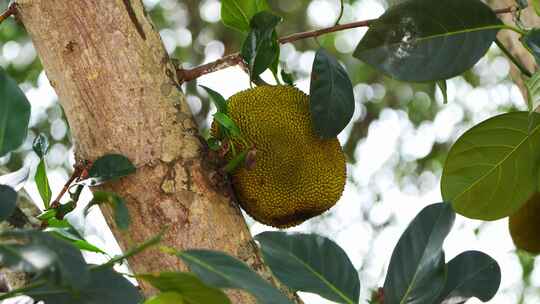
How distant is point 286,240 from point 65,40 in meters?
0.36

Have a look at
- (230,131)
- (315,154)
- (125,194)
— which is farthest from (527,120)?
(125,194)

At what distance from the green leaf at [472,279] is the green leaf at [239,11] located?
0.46 m

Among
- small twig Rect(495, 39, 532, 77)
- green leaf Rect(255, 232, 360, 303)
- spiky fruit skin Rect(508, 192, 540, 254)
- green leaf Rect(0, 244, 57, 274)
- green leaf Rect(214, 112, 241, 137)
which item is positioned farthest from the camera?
spiky fruit skin Rect(508, 192, 540, 254)

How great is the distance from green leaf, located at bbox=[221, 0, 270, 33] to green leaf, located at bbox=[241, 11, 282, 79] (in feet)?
0.29

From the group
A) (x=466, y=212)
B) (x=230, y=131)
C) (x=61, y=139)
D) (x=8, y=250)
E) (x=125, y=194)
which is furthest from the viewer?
(x=61, y=139)

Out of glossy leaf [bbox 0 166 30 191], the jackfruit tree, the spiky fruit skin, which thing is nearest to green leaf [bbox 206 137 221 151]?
the jackfruit tree

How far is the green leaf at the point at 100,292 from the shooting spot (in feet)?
2.23

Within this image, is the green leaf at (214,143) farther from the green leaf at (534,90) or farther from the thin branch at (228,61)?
the green leaf at (534,90)

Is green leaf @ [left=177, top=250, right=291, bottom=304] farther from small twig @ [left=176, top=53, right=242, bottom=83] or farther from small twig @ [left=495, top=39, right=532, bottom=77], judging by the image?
small twig @ [left=495, top=39, right=532, bottom=77]

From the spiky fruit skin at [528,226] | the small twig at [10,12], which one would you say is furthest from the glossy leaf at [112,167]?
the spiky fruit skin at [528,226]

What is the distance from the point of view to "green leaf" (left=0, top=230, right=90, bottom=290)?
21.7 inches

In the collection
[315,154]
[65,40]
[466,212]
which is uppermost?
[65,40]

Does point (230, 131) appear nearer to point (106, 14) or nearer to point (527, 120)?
point (106, 14)

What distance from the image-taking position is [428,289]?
79 centimetres
